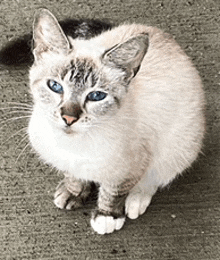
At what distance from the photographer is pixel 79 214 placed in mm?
1702

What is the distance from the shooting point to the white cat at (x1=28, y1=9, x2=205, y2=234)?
44.0 inches

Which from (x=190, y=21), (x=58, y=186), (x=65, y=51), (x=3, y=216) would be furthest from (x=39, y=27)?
(x=190, y=21)

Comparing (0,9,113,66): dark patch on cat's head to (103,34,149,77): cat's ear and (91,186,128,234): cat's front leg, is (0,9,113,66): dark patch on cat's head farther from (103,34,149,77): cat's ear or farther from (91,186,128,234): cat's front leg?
(91,186,128,234): cat's front leg

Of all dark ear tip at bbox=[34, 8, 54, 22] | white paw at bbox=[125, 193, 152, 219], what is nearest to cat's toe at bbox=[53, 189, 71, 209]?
white paw at bbox=[125, 193, 152, 219]

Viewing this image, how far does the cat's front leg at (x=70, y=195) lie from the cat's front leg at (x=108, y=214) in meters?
0.09

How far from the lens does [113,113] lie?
118 cm

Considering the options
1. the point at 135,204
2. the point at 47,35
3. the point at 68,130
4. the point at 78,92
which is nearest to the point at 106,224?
the point at 135,204

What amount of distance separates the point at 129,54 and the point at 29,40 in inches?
32.8

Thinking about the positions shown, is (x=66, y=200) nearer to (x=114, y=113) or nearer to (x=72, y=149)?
(x=72, y=149)

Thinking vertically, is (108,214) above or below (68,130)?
below

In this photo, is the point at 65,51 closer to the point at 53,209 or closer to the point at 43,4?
the point at 53,209

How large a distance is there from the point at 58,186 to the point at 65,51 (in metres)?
0.76

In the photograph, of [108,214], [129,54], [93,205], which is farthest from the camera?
[93,205]

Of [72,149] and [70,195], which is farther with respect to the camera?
[70,195]
